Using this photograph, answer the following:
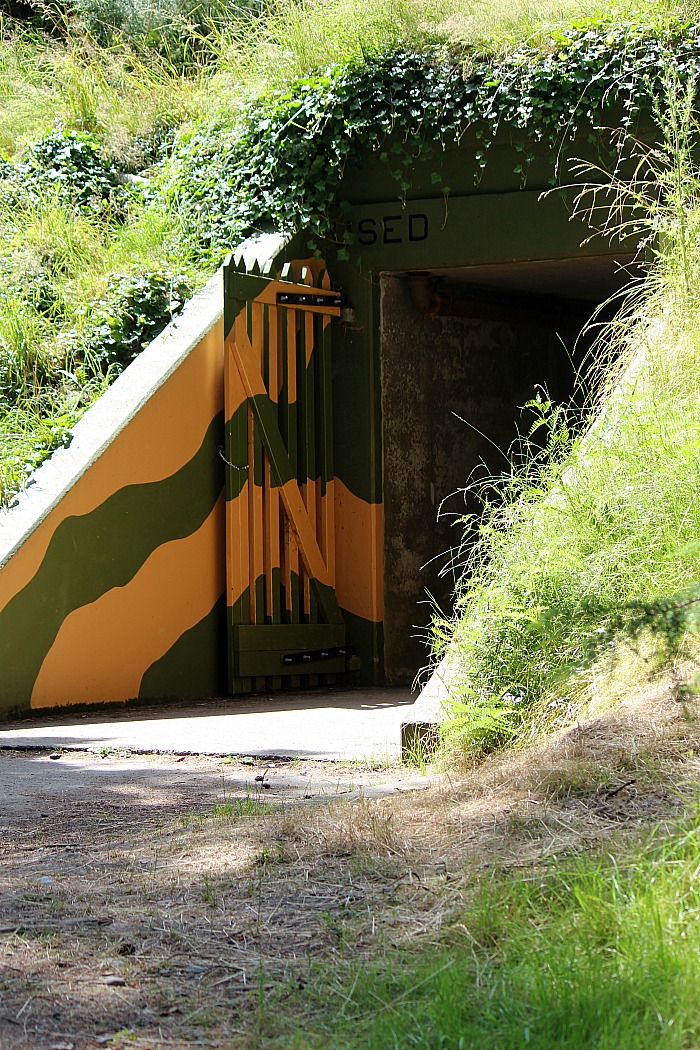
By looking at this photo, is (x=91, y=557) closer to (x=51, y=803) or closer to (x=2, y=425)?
(x=2, y=425)

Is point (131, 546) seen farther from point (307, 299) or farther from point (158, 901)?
point (158, 901)

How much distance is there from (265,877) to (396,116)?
6629 mm

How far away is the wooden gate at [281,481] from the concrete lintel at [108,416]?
0.90 ft

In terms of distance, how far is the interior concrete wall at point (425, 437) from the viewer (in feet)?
32.3

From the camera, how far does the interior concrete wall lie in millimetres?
9836

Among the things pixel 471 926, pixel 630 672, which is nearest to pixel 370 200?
pixel 630 672

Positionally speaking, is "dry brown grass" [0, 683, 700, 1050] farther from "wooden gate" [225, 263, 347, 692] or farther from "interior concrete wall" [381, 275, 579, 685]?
"interior concrete wall" [381, 275, 579, 685]

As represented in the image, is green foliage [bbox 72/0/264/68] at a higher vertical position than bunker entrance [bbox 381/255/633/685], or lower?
higher

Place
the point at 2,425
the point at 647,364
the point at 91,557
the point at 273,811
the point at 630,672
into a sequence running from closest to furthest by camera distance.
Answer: the point at 273,811 < the point at 630,672 < the point at 647,364 < the point at 91,557 < the point at 2,425

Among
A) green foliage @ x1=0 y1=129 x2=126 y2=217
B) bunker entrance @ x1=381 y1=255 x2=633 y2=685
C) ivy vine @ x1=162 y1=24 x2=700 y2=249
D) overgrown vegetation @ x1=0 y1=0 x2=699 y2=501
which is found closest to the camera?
ivy vine @ x1=162 y1=24 x2=700 y2=249

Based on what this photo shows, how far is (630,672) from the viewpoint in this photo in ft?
15.5

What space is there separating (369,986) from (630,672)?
7.58ft

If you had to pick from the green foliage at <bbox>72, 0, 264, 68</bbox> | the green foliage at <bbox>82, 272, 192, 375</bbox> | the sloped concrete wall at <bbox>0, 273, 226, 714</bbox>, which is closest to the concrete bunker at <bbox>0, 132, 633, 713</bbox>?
the sloped concrete wall at <bbox>0, 273, 226, 714</bbox>

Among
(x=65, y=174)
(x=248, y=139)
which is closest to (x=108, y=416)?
(x=248, y=139)
